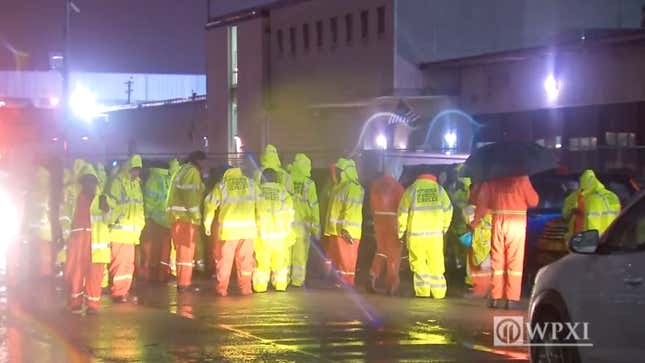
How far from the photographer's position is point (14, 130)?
2286 centimetres

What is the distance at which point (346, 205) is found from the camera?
16.1 metres

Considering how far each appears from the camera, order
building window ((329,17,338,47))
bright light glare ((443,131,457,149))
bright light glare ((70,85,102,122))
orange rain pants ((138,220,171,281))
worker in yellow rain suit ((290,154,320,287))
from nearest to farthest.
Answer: worker in yellow rain suit ((290,154,320,287)) < orange rain pants ((138,220,171,281)) < bright light glare ((70,85,102,122)) < bright light glare ((443,131,457,149)) < building window ((329,17,338,47))

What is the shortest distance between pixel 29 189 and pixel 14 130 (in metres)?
4.92

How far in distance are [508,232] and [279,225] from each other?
3493mm

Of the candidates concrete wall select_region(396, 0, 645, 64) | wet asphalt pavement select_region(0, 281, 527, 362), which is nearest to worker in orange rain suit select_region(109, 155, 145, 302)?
wet asphalt pavement select_region(0, 281, 527, 362)

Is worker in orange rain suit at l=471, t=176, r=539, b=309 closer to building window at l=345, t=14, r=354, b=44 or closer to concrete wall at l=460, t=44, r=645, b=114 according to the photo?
concrete wall at l=460, t=44, r=645, b=114

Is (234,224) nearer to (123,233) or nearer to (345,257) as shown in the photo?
(123,233)

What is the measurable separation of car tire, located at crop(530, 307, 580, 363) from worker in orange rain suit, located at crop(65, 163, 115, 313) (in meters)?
6.06

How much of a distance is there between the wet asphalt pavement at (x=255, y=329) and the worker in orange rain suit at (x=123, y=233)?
0.92 ft

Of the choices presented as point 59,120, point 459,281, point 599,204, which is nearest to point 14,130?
point 59,120

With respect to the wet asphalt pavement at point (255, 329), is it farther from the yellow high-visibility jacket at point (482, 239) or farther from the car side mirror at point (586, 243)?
the car side mirror at point (586, 243)

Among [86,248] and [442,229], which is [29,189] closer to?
[86,248]

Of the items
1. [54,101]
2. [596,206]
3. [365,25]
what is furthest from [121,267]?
[365,25]

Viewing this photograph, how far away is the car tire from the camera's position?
8.45 metres
